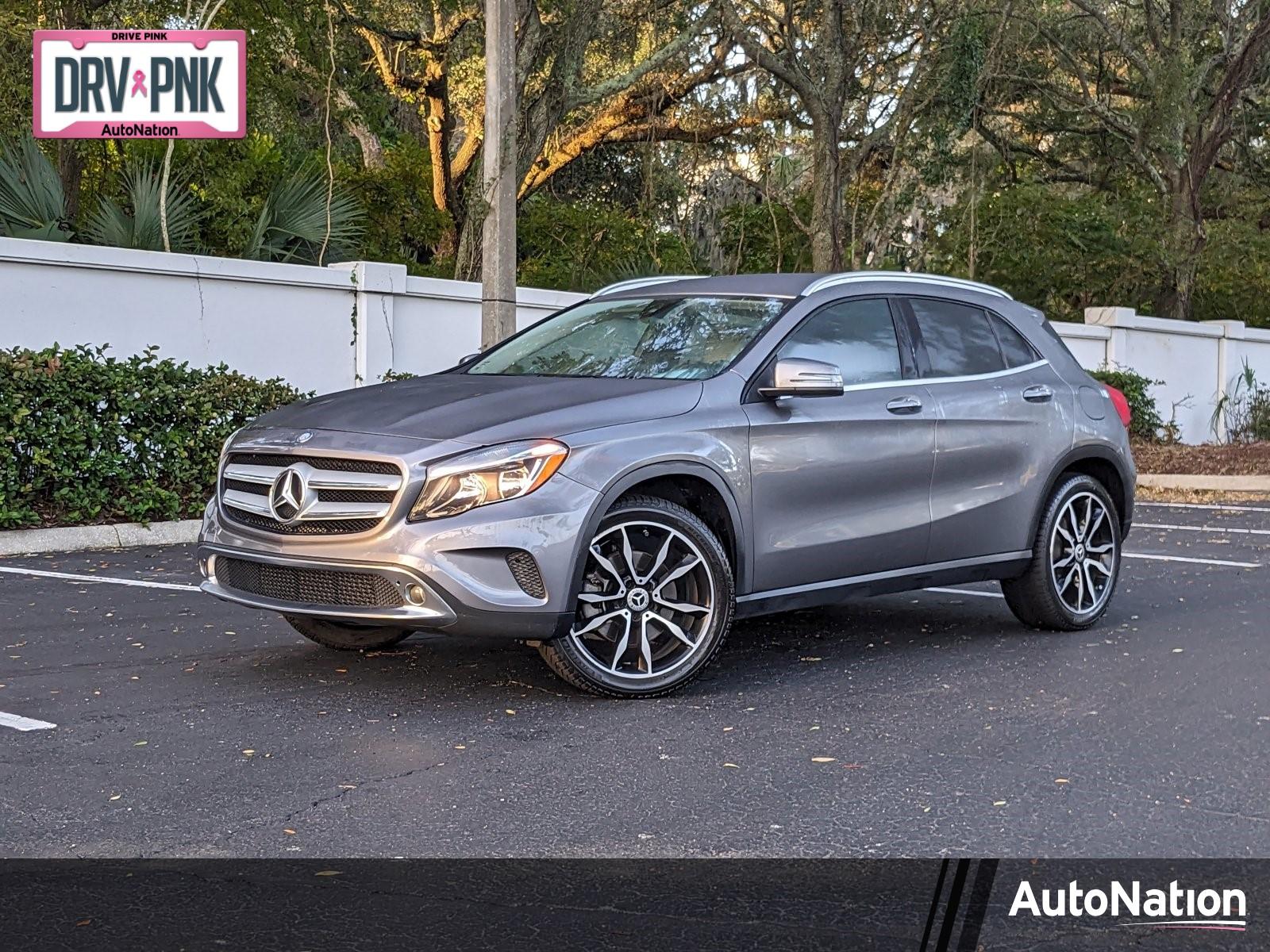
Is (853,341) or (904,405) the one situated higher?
(853,341)

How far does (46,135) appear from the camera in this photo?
1667 centimetres

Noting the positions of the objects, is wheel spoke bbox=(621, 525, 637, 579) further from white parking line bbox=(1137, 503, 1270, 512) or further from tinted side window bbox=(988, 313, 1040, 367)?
white parking line bbox=(1137, 503, 1270, 512)

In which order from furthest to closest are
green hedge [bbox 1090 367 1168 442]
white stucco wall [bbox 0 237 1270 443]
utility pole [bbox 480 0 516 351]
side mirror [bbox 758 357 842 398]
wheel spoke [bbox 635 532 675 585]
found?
1. green hedge [bbox 1090 367 1168 442]
2. utility pole [bbox 480 0 516 351]
3. white stucco wall [bbox 0 237 1270 443]
4. side mirror [bbox 758 357 842 398]
5. wheel spoke [bbox 635 532 675 585]

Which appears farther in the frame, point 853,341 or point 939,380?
point 939,380

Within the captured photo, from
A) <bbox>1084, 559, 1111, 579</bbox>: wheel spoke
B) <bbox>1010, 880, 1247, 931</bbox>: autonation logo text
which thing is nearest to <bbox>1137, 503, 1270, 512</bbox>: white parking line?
<bbox>1084, 559, 1111, 579</bbox>: wheel spoke

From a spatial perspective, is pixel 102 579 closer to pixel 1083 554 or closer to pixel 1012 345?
pixel 1012 345

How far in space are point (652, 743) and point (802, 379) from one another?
5.84 feet

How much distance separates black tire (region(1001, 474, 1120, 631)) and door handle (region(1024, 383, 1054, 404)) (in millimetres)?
445

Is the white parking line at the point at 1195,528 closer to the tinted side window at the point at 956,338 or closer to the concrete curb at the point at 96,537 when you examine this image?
the tinted side window at the point at 956,338

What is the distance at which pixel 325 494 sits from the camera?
621cm

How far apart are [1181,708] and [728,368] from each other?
2.32 m

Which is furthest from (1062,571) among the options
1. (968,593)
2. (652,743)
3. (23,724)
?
(23,724)

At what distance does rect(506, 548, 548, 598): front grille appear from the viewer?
5992 millimetres

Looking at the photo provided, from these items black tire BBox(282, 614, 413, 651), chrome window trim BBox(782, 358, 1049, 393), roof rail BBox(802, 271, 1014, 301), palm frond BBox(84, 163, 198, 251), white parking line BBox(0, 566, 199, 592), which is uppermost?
palm frond BBox(84, 163, 198, 251)
